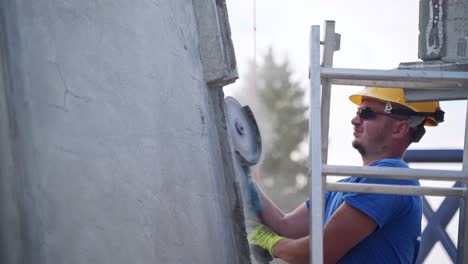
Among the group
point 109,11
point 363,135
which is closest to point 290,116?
point 363,135

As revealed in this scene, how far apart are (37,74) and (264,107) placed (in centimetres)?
2552

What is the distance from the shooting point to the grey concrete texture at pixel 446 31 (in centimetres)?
206

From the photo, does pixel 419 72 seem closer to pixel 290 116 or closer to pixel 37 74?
pixel 37 74

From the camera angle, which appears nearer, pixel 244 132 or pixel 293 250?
pixel 244 132

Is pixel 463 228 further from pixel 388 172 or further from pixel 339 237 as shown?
pixel 339 237

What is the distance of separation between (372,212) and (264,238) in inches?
19.6

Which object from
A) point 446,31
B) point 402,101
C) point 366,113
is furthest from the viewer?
point 366,113

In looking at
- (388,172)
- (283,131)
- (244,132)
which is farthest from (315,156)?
(283,131)

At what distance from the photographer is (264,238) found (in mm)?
2891

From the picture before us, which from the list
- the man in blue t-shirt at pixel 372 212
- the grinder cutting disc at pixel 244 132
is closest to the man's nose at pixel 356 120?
the man in blue t-shirt at pixel 372 212

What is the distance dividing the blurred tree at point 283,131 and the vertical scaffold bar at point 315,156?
22.2m

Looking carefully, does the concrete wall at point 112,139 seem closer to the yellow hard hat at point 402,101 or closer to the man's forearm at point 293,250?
the man's forearm at point 293,250

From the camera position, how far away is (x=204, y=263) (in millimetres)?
1885

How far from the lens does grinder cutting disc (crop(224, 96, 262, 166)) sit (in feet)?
7.55
